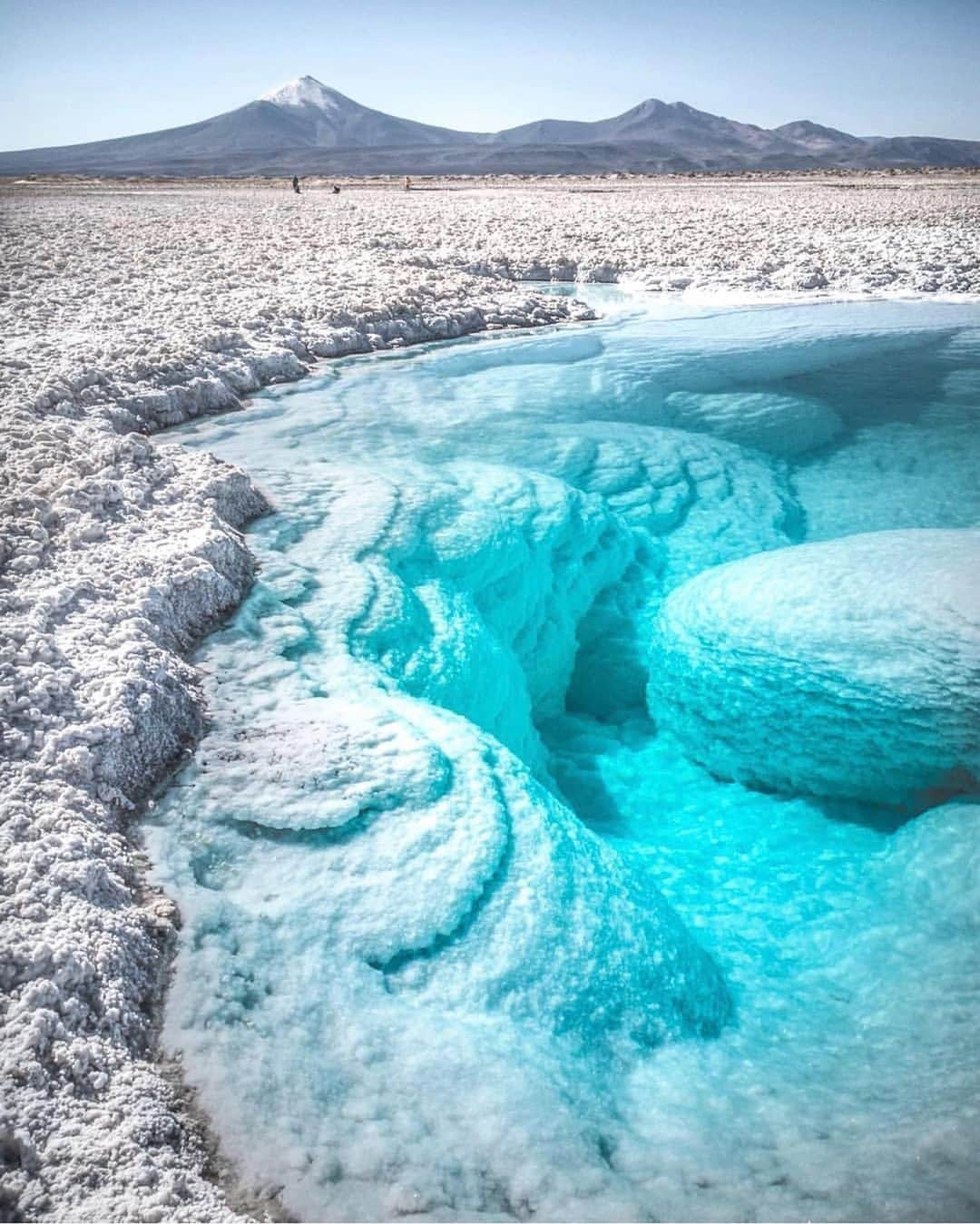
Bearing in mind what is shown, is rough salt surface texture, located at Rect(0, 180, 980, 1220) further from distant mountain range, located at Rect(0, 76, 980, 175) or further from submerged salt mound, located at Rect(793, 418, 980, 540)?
distant mountain range, located at Rect(0, 76, 980, 175)

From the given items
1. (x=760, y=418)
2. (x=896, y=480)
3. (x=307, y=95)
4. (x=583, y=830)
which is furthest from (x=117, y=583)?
(x=307, y=95)

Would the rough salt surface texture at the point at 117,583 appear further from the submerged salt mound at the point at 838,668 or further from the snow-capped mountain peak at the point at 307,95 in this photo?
the snow-capped mountain peak at the point at 307,95

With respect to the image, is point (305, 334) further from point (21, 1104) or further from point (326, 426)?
point (21, 1104)

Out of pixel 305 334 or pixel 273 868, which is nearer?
pixel 273 868

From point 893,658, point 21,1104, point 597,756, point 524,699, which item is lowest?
point 597,756

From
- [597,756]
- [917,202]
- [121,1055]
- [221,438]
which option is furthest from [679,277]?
[917,202]

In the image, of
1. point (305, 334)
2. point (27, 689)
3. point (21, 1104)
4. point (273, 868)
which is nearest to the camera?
point (21, 1104)

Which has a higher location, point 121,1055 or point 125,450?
point 125,450
